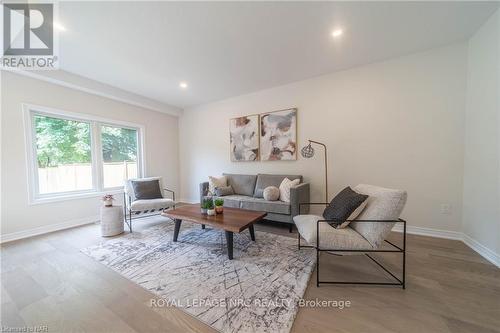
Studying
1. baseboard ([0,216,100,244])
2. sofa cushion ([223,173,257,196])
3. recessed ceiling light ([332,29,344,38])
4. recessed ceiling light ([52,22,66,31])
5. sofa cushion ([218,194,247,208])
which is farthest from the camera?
sofa cushion ([223,173,257,196])

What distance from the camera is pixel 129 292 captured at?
1.58 metres

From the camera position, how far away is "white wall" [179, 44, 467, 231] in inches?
97.4

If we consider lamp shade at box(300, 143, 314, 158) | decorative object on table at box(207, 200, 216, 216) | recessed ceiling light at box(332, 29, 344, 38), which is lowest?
decorative object on table at box(207, 200, 216, 216)

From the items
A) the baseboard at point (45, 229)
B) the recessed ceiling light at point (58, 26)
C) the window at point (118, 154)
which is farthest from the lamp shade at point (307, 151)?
the baseboard at point (45, 229)

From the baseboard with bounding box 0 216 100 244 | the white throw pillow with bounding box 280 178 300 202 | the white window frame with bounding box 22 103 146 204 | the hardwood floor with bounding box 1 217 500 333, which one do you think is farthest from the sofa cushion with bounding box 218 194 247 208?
the baseboard with bounding box 0 216 100 244

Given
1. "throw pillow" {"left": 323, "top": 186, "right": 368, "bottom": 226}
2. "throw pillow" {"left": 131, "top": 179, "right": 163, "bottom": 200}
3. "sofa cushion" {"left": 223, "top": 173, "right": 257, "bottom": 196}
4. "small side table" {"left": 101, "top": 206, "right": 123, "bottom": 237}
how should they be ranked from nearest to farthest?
"throw pillow" {"left": 323, "top": 186, "right": 368, "bottom": 226}
"small side table" {"left": 101, "top": 206, "right": 123, "bottom": 237}
"throw pillow" {"left": 131, "top": 179, "right": 163, "bottom": 200}
"sofa cushion" {"left": 223, "top": 173, "right": 257, "bottom": 196}

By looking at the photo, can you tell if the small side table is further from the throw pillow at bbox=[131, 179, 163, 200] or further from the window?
the window

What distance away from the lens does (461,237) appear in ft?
8.02

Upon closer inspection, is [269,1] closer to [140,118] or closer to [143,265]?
[143,265]

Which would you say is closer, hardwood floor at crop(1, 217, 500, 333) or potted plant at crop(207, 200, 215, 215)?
hardwood floor at crop(1, 217, 500, 333)

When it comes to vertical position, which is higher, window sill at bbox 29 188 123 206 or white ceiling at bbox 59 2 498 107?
white ceiling at bbox 59 2 498 107

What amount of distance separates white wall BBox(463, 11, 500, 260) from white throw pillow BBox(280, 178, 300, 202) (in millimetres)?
2149

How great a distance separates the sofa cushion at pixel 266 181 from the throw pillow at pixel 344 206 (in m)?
1.36

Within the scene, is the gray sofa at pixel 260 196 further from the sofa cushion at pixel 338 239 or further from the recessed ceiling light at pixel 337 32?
the recessed ceiling light at pixel 337 32
